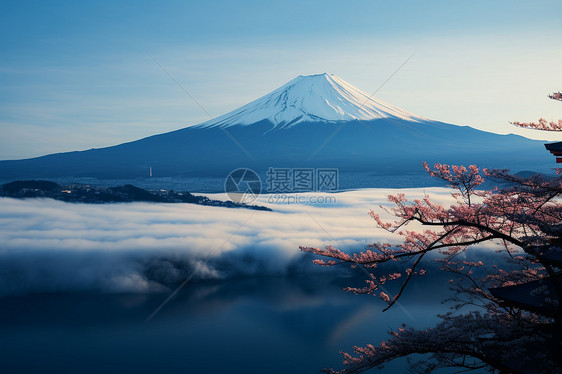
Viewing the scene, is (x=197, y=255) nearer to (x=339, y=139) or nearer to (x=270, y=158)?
(x=270, y=158)

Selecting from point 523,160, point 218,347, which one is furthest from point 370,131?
point 218,347

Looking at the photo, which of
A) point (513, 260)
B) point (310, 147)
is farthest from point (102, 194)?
point (513, 260)

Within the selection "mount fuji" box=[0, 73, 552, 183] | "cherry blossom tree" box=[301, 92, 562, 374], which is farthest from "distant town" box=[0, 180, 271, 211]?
"cherry blossom tree" box=[301, 92, 562, 374]

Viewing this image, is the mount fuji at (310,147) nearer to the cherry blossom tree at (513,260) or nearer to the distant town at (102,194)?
the distant town at (102,194)

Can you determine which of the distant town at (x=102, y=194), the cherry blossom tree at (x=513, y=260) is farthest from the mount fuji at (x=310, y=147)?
the cherry blossom tree at (x=513, y=260)

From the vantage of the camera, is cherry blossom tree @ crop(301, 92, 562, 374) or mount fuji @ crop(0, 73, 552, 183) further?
mount fuji @ crop(0, 73, 552, 183)

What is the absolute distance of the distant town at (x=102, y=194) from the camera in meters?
64.5

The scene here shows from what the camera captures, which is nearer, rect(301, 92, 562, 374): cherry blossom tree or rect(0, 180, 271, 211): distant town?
rect(301, 92, 562, 374): cherry blossom tree

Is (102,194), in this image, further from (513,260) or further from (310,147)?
(513,260)

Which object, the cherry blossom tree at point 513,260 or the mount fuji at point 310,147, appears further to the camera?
A: the mount fuji at point 310,147

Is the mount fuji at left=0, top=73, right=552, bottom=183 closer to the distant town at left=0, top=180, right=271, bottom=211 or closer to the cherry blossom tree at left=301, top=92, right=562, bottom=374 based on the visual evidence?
the distant town at left=0, top=180, right=271, bottom=211

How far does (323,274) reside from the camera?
37.8 metres

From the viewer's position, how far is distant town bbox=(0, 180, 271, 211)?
64.5 m

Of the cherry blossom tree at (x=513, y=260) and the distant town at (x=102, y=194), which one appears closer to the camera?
the cherry blossom tree at (x=513, y=260)
